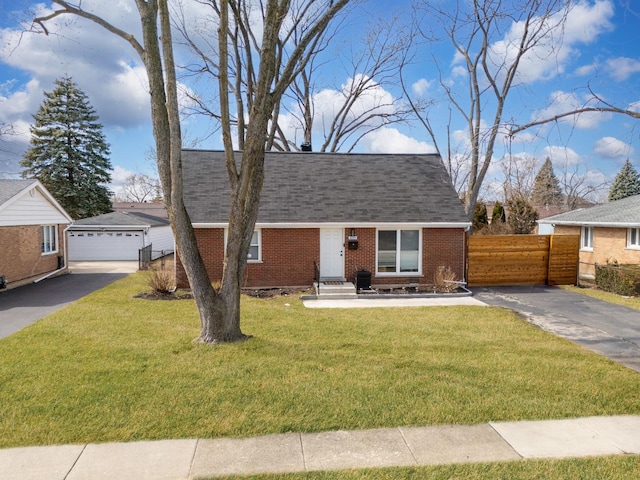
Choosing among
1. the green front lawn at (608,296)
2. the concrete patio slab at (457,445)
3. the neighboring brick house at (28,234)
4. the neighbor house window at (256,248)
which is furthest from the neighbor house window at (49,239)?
the green front lawn at (608,296)

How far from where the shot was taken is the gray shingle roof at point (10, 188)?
47.2ft

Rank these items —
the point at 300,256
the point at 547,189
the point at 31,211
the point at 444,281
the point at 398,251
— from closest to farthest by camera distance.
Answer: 1. the point at 444,281
2. the point at 300,256
3. the point at 398,251
4. the point at 31,211
5. the point at 547,189

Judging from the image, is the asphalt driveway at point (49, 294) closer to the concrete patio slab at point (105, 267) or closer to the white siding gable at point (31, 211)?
the concrete patio slab at point (105, 267)

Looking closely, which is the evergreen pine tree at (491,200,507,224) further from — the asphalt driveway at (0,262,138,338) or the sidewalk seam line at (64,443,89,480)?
the sidewalk seam line at (64,443,89,480)

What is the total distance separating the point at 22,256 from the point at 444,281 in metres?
15.8

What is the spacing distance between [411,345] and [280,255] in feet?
24.3

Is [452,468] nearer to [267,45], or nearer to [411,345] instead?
[411,345]

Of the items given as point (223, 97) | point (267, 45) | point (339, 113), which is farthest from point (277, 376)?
point (339, 113)

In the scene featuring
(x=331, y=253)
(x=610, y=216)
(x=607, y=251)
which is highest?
(x=610, y=216)

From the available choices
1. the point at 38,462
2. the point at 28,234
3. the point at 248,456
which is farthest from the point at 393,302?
the point at 28,234

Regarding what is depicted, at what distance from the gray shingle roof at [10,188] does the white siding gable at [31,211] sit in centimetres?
16

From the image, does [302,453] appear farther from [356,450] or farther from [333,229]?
[333,229]

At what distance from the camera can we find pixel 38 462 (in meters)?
3.74

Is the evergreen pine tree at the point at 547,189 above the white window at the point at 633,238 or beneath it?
above
